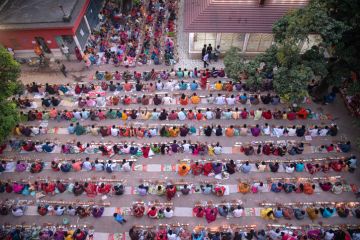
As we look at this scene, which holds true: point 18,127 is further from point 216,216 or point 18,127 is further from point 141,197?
point 216,216

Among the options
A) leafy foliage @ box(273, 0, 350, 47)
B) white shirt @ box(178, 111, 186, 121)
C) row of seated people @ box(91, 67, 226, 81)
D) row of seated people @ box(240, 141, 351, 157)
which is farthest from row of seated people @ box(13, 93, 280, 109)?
leafy foliage @ box(273, 0, 350, 47)

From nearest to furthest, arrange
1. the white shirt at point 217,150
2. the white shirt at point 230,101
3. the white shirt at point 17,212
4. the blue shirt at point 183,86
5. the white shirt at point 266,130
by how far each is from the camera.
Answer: the white shirt at point 17,212
the white shirt at point 217,150
the white shirt at point 266,130
the white shirt at point 230,101
the blue shirt at point 183,86

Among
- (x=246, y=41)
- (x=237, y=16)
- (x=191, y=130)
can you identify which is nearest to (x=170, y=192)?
(x=191, y=130)

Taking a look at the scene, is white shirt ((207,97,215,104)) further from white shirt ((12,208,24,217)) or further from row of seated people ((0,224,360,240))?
white shirt ((12,208,24,217))

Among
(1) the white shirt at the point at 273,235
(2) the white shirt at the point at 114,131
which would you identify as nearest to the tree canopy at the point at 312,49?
(1) the white shirt at the point at 273,235

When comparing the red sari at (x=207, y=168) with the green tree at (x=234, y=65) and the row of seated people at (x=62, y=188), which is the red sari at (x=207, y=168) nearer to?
the row of seated people at (x=62, y=188)

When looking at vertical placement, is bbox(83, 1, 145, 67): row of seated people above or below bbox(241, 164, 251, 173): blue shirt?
above
